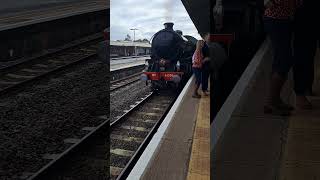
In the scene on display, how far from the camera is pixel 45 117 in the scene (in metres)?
4.84

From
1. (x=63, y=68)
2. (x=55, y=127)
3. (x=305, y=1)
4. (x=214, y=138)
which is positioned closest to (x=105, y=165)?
(x=55, y=127)

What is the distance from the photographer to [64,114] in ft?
16.3

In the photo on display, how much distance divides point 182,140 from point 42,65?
7033 mm

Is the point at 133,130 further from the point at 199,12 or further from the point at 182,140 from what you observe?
the point at 199,12

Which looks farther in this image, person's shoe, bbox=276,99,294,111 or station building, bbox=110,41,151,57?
station building, bbox=110,41,151,57

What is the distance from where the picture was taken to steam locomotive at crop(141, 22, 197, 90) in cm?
118

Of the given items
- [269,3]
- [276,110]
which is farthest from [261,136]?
[269,3]

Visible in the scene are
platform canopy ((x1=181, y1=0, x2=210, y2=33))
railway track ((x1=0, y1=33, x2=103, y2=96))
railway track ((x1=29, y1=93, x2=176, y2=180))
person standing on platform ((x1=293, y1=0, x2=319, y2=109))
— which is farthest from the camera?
railway track ((x1=0, y1=33, x2=103, y2=96))

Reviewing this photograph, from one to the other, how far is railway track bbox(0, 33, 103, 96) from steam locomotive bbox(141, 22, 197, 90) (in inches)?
179

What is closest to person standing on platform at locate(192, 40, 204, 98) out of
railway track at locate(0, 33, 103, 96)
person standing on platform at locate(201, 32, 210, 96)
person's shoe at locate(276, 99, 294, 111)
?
person standing on platform at locate(201, 32, 210, 96)

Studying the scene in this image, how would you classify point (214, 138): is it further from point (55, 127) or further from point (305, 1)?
point (55, 127)

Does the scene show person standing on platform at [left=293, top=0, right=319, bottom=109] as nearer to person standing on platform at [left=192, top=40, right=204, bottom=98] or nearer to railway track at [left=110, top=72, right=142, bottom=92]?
person standing on platform at [left=192, top=40, right=204, bottom=98]

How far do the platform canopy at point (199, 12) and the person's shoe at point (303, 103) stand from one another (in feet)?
1.04

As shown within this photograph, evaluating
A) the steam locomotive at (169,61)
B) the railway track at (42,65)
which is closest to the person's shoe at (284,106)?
the steam locomotive at (169,61)
